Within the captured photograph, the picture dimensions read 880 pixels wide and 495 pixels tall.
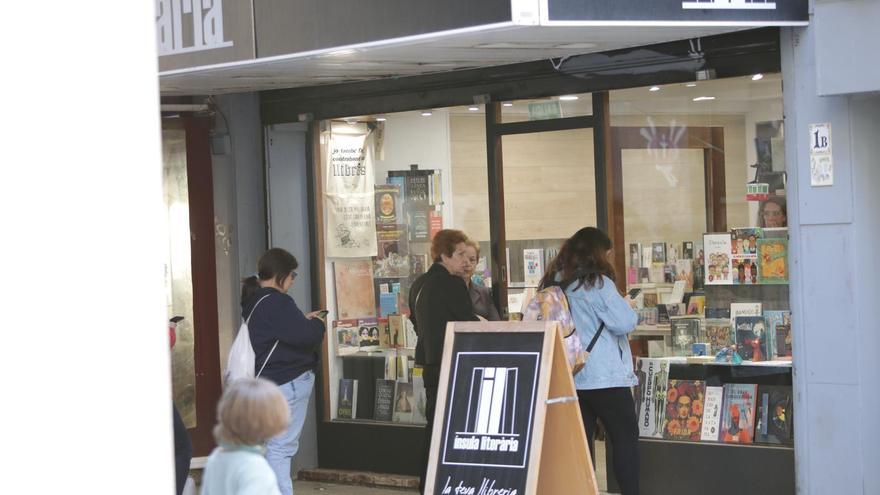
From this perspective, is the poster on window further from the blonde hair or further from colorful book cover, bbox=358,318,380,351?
the blonde hair

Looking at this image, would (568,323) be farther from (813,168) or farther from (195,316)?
(195,316)

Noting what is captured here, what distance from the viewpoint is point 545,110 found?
8.99 metres

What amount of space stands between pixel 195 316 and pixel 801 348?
5029mm

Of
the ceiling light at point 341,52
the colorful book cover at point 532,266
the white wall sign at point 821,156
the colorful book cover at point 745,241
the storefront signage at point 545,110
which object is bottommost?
the colorful book cover at point 532,266

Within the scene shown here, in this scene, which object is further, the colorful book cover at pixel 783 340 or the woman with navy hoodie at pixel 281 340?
the colorful book cover at pixel 783 340

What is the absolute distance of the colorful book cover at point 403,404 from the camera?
390 inches

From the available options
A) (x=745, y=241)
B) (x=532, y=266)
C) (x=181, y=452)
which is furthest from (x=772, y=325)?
(x=181, y=452)

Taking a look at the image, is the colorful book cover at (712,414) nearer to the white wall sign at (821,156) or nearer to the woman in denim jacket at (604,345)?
the woman in denim jacket at (604,345)

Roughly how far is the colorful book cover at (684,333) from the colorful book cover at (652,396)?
0.13 m

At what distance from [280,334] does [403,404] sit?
2397 millimetres

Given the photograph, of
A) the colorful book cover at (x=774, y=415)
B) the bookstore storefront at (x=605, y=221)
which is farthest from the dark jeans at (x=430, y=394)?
the colorful book cover at (x=774, y=415)

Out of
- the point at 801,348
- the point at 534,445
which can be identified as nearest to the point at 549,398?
the point at 534,445

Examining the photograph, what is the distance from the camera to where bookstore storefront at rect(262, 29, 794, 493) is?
8180 mm

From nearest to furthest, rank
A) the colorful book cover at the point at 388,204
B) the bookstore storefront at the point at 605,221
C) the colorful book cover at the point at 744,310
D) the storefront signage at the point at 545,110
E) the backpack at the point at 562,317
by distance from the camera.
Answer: the backpack at the point at 562,317
the bookstore storefront at the point at 605,221
the colorful book cover at the point at 744,310
the storefront signage at the point at 545,110
the colorful book cover at the point at 388,204
